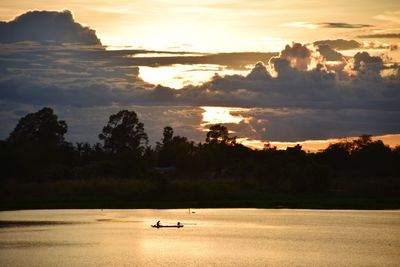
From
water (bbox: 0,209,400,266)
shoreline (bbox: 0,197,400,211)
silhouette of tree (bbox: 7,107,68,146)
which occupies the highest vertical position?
silhouette of tree (bbox: 7,107,68,146)

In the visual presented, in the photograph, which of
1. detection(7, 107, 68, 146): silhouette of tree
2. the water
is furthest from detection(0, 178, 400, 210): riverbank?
detection(7, 107, 68, 146): silhouette of tree

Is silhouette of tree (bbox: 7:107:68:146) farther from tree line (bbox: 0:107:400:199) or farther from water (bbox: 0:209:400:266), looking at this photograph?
water (bbox: 0:209:400:266)

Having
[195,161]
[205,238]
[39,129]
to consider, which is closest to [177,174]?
[195,161]

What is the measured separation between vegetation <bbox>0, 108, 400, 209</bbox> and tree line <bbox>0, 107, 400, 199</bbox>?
163mm

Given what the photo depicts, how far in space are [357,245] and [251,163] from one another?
248 ft

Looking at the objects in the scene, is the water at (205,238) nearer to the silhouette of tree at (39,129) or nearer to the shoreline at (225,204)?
the shoreline at (225,204)

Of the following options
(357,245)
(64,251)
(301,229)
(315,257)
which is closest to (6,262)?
(64,251)

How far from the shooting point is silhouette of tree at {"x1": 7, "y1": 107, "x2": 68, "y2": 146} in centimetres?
14238

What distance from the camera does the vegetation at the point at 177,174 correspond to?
9938cm

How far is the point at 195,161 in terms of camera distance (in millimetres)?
140625

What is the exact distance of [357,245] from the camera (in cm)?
5988

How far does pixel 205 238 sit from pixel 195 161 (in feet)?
248

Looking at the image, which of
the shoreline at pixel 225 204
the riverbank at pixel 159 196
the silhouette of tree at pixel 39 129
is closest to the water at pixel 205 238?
the shoreline at pixel 225 204

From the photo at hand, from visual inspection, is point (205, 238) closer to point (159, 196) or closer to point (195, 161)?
point (159, 196)
